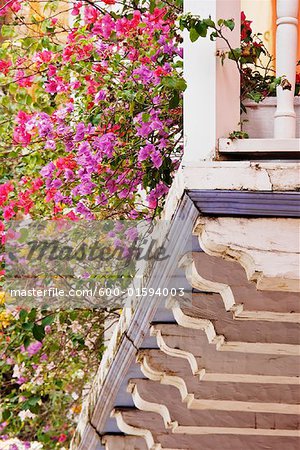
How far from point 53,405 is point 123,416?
3.03m

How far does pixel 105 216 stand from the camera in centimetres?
393

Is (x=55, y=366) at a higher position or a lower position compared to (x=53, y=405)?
higher

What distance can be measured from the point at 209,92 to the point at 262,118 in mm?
221


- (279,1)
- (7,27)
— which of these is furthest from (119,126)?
(279,1)

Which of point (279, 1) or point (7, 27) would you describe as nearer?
point (279, 1)

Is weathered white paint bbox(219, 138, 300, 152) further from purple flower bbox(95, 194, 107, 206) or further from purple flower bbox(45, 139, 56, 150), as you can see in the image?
purple flower bbox(45, 139, 56, 150)

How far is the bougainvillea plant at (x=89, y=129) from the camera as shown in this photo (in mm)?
3445

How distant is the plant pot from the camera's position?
2.36 metres

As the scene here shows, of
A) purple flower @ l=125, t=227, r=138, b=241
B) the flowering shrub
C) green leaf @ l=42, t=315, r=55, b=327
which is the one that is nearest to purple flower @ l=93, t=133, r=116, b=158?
the flowering shrub

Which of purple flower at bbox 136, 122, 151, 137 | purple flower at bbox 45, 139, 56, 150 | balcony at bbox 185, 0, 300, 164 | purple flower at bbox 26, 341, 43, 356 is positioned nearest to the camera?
balcony at bbox 185, 0, 300, 164

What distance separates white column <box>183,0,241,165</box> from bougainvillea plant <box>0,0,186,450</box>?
0.60 meters

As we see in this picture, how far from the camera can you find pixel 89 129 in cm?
360

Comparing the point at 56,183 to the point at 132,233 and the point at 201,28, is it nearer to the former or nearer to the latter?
the point at 132,233

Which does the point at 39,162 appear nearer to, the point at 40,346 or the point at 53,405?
the point at 40,346
